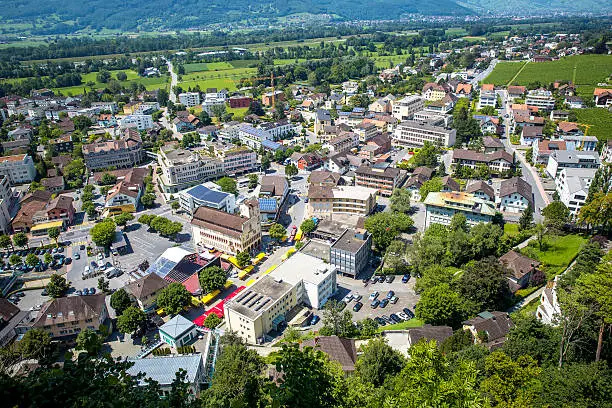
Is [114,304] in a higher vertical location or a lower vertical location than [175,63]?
lower

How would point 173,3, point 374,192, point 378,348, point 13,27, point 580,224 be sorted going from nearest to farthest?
1. point 378,348
2. point 580,224
3. point 374,192
4. point 13,27
5. point 173,3

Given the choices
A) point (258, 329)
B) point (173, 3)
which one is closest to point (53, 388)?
point (258, 329)

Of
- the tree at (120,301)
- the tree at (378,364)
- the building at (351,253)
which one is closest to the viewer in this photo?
the tree at (378,364)

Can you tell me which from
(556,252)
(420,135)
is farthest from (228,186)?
(556,252)

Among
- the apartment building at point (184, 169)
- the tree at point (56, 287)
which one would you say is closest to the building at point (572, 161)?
the apartment building at point (184, 169)

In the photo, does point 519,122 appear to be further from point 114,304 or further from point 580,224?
point 114,304

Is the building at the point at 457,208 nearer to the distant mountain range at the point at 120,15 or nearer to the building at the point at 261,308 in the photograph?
the building at the point at 261,308

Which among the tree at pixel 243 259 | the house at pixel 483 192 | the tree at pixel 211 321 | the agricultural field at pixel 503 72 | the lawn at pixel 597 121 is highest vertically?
the agricultural field at pixel 503 72
